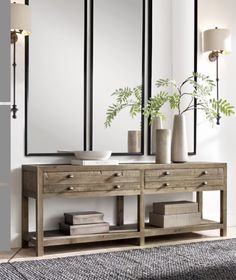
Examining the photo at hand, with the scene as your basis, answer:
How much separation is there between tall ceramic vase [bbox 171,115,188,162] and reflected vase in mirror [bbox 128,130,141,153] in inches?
10.8

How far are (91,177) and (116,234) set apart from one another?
0.46 metres

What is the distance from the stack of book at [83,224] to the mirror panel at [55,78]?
52 cm

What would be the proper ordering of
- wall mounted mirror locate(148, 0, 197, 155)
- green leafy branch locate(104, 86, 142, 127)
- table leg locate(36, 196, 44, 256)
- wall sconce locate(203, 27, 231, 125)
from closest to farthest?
table leg locate(36, 196, 44, 256) < green leafy branch locate(104, 86, 142, 127) < wall mounted mirror locate(148, 0, 197, 155) < wall sconce locate(203, 27, 231, 125)

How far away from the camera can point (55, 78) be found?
3.41 m

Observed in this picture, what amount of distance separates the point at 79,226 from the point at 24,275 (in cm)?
77

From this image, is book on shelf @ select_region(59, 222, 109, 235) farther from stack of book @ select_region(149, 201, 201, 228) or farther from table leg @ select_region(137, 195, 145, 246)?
stack of book @ select_region(149, 201, 201, 228)

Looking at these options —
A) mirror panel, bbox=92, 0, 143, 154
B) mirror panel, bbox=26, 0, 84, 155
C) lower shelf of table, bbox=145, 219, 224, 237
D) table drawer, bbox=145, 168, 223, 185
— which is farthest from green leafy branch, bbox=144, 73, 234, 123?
lower shelf of table, bbox=145, 219, 224, 237

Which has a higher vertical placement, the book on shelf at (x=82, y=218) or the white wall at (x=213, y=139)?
the white wall at (x=213, y=139)

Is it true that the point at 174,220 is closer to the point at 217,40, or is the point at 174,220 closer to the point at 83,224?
the point at 83,224

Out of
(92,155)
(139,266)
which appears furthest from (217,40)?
(139,266)

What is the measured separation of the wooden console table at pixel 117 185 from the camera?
3000mm

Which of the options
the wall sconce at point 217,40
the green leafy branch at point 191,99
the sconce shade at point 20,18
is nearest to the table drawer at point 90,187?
the green leafy branch at point 191,99

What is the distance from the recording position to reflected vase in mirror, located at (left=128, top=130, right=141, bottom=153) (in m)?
3.69

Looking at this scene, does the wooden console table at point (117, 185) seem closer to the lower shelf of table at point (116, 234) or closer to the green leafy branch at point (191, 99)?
the lower shelf of table at point (116, 234)
